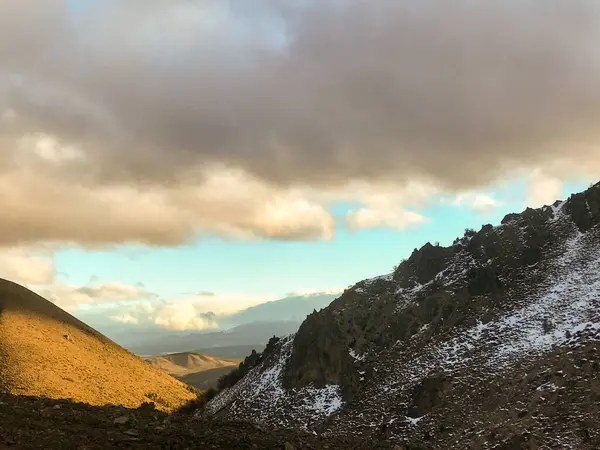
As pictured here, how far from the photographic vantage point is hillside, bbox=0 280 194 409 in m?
68.5

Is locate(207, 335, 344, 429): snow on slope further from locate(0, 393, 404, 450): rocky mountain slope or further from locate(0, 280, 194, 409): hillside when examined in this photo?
locate(0, 280, 194, 409): hillside

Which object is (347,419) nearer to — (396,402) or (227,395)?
(396,402)

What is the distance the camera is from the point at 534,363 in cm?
3288

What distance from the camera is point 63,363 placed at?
78.8m

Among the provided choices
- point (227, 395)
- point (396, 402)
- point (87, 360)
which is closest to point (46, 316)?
point (87, 360)

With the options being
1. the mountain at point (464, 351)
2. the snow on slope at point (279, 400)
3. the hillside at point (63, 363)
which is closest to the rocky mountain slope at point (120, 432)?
the mountain at point (464, 351)

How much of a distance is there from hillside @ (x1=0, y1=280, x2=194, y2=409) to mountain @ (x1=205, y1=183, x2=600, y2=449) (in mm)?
32652

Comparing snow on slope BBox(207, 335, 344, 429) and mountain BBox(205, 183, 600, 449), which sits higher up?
mountain BBox(205, 183, 600, 449)

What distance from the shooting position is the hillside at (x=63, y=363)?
68.5 meters

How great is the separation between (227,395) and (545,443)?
38657mm

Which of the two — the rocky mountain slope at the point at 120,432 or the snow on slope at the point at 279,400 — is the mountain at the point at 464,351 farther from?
the rocky mountain slope at the point at 120,432

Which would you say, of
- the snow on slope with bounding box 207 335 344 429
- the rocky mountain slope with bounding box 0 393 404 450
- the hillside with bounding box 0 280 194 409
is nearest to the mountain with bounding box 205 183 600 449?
the snow on slope with bounding box 207 335 344 429

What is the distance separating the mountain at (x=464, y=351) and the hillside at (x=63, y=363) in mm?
32652

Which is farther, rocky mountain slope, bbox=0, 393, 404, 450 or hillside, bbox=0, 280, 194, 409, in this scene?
hillside, bbox=0, 280, 194, 409
